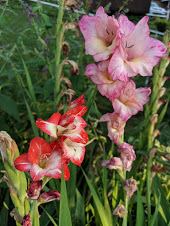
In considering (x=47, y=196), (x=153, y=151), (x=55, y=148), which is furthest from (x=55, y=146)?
(x=153, y=151)

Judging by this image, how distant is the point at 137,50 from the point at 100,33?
3.7 inches

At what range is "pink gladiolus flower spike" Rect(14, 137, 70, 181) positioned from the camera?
479mm

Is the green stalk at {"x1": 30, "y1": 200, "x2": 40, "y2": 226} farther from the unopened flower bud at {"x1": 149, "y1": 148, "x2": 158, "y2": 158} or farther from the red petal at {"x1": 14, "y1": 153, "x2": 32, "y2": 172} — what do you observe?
the unopened flower bud at {"x1": 149, "y1": 148, "x2": 158, "y2": 158}

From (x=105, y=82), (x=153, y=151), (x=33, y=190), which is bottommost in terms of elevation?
(x=153, y=151)

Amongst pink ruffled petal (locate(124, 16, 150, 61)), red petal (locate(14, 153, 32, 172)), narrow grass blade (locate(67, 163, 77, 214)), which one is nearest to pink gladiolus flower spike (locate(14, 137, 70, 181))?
red petal (locate(14, 153, 32, 172))

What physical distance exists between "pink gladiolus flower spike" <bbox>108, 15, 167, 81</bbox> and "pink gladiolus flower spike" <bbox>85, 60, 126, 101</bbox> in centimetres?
3

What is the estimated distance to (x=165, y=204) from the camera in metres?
0.97

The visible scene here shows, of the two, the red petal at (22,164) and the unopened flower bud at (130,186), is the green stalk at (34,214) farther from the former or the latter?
the unopened flower bud at (130,186)

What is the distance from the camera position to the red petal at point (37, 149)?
50 cm

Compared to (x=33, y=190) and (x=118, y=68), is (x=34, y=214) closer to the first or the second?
(x=33, y=190)

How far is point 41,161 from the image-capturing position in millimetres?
530

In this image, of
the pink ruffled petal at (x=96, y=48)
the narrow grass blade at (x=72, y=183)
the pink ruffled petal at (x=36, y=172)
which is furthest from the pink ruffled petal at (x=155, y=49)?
the narrow grass blade at (x=72, y=183)

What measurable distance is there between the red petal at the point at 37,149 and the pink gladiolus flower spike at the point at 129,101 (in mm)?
208

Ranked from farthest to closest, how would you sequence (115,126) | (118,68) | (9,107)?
1. (9,107)
2. (115,126)
3. (118,68)
